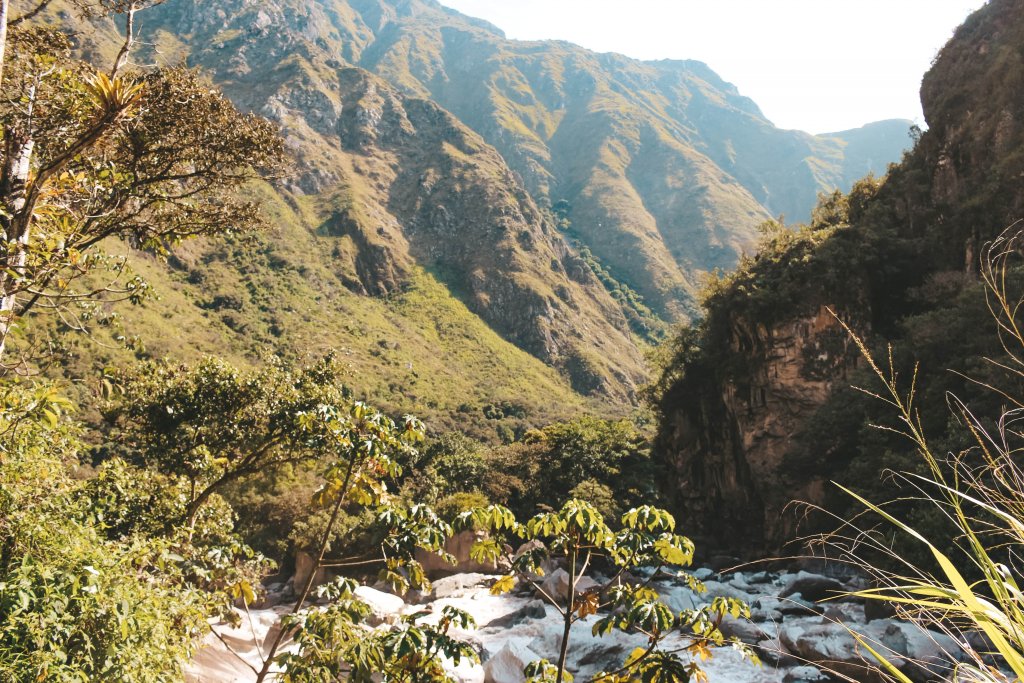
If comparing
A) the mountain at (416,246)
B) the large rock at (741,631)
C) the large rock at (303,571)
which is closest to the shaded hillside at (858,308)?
the large rock at (741,631)

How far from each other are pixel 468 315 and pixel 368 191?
3946cm

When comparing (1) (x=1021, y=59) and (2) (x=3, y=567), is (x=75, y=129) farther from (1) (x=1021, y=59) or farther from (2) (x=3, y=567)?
(1) (x=1021, y=59)

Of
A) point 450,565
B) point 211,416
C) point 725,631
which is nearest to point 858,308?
point 725,631

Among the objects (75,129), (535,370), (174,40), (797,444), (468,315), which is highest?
(174,40)

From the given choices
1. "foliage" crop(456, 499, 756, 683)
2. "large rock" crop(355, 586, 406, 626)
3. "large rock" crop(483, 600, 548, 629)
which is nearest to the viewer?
"foliage" crop(456, 499, 756, 683)

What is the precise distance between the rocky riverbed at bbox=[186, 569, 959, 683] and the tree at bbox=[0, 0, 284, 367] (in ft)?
16.6

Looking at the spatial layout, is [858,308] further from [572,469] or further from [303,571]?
[303,571]

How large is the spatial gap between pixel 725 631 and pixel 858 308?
14465mm

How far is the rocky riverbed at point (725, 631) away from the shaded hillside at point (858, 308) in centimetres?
300

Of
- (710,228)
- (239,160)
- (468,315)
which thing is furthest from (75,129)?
(710,228)

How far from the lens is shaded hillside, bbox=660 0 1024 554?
1772 cm

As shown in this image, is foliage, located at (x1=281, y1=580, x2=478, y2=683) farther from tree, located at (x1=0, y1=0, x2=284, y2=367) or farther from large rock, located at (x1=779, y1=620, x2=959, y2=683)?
large rock, located at (x1=779, y1=620, x2=959, y2=683)

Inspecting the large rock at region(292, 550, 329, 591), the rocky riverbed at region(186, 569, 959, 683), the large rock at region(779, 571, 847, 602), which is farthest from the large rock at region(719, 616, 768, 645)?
the large rock at region(292, 550, 329, 591)

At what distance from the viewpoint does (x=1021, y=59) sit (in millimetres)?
20297
